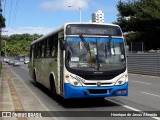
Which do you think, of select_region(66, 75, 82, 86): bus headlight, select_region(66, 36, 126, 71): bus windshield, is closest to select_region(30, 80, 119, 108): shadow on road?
select_region(66, 75, 82, 86): bus headlight

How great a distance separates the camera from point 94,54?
1251 cm

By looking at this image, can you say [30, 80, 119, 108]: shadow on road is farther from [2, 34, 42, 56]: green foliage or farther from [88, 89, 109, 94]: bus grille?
[2, 34, 42, 56]: green foliage

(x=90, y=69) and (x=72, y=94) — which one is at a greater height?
(x=90, y=69)

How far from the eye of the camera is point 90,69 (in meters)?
12.3

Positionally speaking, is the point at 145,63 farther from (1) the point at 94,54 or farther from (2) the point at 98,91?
(2) the point at 98,91

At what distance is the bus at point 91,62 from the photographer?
40.0 feet

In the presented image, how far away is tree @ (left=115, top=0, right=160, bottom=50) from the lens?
45875 millimetres

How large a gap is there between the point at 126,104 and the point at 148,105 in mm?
825

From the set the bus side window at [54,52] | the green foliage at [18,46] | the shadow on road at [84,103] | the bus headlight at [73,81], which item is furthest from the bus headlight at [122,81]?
the green foliage at [18,46]

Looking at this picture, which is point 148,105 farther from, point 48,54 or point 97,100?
point 48,54

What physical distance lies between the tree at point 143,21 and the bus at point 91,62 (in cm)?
3314

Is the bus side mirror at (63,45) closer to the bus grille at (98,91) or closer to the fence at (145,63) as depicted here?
the bus grille at (98,91)

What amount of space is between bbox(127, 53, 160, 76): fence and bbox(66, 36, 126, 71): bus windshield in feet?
67.9

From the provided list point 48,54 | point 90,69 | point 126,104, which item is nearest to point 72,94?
point 90,69
